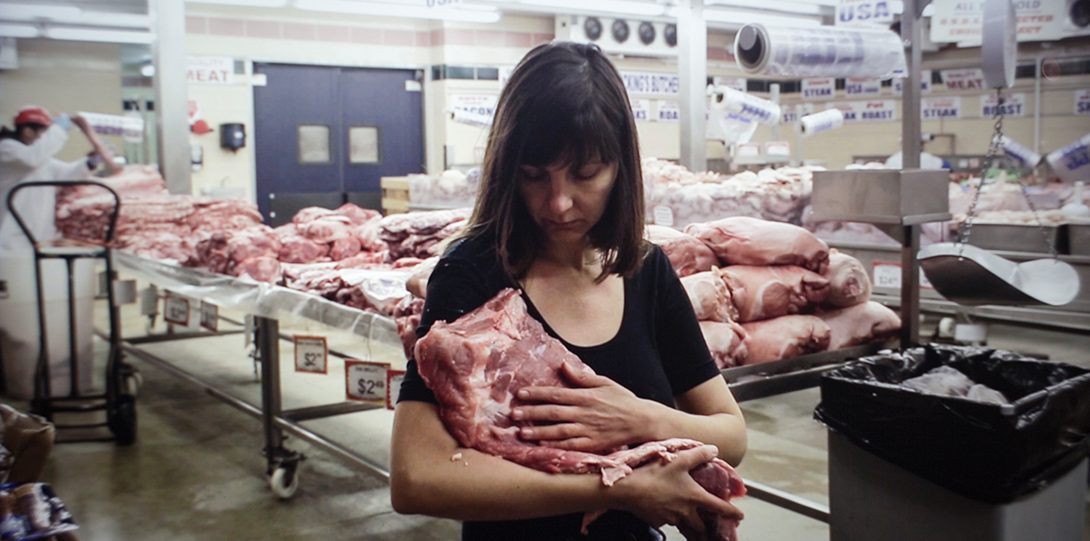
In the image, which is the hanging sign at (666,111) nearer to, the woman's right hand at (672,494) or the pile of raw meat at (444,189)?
the pile of raw meat at (444,189)

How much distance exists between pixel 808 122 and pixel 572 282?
6.19m

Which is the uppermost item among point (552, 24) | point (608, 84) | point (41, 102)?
point (552, 24)

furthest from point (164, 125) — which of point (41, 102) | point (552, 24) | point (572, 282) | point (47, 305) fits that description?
point (572, 282)

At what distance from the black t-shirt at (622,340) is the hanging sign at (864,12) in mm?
5305

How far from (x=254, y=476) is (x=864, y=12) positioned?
474cm

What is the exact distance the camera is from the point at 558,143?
1324 mm

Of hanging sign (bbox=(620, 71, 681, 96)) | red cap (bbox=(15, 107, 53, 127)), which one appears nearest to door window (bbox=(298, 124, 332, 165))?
hanging sign (bbox=(620, 71, 681, 96))

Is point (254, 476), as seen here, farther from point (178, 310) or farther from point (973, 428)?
point (973, 428)

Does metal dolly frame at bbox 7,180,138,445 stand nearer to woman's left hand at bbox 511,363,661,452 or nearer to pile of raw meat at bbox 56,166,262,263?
pile of raw meat at bbox 56,166,262,263

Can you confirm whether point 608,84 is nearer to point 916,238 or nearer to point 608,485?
point 608,485

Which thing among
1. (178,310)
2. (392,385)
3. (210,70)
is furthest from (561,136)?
(210,70)

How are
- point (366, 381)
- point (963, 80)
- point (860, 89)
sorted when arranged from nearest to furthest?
point (366, 381) → point (963, 80) → point (860, 89)

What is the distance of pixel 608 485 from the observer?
125cm

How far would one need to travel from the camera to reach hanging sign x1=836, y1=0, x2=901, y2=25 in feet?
20.4
